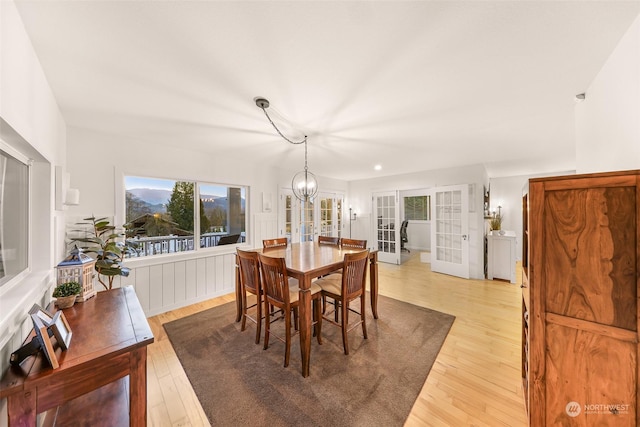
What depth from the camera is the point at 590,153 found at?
5.76ft

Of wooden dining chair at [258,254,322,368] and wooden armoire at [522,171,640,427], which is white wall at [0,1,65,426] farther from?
wooden armoire at [522,171,640,427]

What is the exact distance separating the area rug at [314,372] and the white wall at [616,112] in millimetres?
1980

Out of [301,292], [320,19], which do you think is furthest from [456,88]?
[301,292]

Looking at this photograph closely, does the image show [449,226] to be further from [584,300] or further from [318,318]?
[584,300]

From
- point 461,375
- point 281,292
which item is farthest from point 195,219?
point 461,375

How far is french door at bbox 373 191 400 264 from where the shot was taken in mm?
5781

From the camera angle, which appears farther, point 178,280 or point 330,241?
point 330,241

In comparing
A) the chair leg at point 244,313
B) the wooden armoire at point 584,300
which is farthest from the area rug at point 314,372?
the wooden armoire at point 584,300

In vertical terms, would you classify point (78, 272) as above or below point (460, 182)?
below

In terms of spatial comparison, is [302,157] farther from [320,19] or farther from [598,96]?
[598,96]

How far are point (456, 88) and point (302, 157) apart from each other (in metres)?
2.56

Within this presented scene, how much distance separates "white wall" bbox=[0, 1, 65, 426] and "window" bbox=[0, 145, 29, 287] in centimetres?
6

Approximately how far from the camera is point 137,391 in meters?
1.13

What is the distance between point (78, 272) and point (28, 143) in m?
0.87
